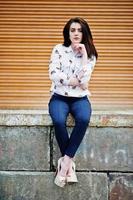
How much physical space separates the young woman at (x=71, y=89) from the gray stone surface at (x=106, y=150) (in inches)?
7.5

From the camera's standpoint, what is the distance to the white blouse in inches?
177

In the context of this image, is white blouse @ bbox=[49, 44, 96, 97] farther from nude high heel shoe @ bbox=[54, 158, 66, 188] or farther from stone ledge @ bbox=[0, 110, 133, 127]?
nude high heel shoe @ bbox=[54, 158, 66, 188]

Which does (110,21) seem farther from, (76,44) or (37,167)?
(37,167)

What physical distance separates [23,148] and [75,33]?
130 centimetres

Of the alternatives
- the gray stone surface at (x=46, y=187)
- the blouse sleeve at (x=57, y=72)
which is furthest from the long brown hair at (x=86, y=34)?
the gray stone surface at (x=46, y=187)

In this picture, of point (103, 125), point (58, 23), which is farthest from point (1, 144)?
point (58, 23)

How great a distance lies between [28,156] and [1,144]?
0.31 metres

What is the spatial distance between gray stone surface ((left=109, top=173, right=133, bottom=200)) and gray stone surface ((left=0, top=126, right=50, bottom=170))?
2.36 ft

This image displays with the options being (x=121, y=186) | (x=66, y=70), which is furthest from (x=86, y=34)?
(x=121, y=186)

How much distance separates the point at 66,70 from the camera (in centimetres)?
466

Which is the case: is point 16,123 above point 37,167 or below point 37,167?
above

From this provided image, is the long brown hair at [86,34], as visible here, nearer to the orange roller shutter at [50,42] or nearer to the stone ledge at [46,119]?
the stone ledge at [46,119]

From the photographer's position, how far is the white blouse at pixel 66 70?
14.8 ft

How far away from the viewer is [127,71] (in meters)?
6.09
